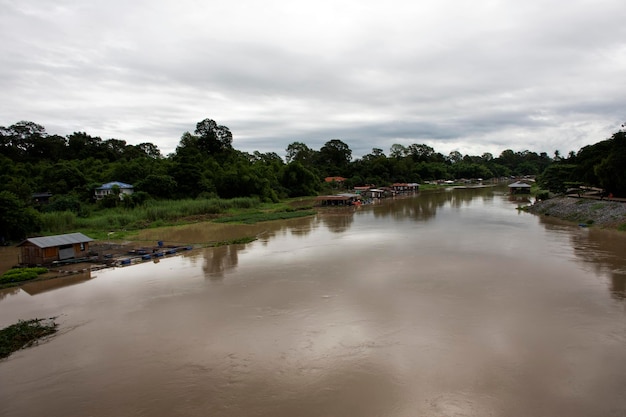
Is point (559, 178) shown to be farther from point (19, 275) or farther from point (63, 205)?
point (63, 205)

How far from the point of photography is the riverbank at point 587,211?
2531 cm

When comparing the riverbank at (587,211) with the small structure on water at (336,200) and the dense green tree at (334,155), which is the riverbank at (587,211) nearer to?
the small structure on water at (336,200)

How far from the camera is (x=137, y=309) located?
12969 millimetres

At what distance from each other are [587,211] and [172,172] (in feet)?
136

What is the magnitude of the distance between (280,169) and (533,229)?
40571 mm

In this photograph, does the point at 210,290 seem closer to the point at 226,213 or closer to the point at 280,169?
the point at 226,213

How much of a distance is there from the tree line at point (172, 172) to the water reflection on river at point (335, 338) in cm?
1720

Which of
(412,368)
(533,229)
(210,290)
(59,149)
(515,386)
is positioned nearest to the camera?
(515,386)

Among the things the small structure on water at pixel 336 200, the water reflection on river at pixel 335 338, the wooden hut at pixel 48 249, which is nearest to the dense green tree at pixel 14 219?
the wooden hut at pixel 48 249

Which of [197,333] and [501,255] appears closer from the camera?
[197,333]

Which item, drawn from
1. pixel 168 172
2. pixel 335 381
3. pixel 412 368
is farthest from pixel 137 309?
pixel 168 172

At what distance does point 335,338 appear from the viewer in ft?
33.3

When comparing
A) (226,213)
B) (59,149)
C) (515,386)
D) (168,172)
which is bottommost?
(515,386)


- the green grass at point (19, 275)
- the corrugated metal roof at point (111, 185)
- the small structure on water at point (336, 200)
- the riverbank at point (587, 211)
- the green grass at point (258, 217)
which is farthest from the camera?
the small structure on water at point (336, 200)
